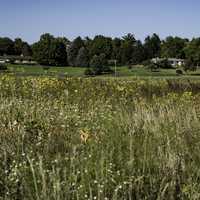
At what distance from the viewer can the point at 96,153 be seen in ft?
16.8

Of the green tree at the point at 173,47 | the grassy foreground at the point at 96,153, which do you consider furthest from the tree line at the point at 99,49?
the grassy foreground at the point at 96,153

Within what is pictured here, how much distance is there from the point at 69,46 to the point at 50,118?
13255cm

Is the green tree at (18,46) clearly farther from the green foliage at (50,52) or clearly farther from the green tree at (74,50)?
the green tree at (74,50)

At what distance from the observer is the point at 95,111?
817 centimetres

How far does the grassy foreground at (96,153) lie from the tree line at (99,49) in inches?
3813

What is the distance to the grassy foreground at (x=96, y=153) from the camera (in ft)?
14.1

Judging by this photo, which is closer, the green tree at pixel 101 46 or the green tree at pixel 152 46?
the green tree at pixel 101 46

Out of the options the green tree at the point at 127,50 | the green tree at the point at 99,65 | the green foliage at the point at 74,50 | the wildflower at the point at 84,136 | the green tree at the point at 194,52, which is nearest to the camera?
the wildflower at the point at 84,136

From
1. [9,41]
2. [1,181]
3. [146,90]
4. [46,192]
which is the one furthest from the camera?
[9,41]

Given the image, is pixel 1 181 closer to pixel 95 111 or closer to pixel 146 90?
pixel 95 111

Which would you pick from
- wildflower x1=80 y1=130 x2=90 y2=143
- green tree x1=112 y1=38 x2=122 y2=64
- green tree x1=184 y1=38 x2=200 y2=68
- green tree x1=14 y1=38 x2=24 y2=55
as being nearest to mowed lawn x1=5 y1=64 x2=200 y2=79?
wildflower x1=80 y1=130 x2=90 y2=143

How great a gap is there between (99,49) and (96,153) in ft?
468

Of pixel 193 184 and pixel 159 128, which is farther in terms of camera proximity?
pixel 159 128

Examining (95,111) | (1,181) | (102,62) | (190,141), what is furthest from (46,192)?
(102,62)
